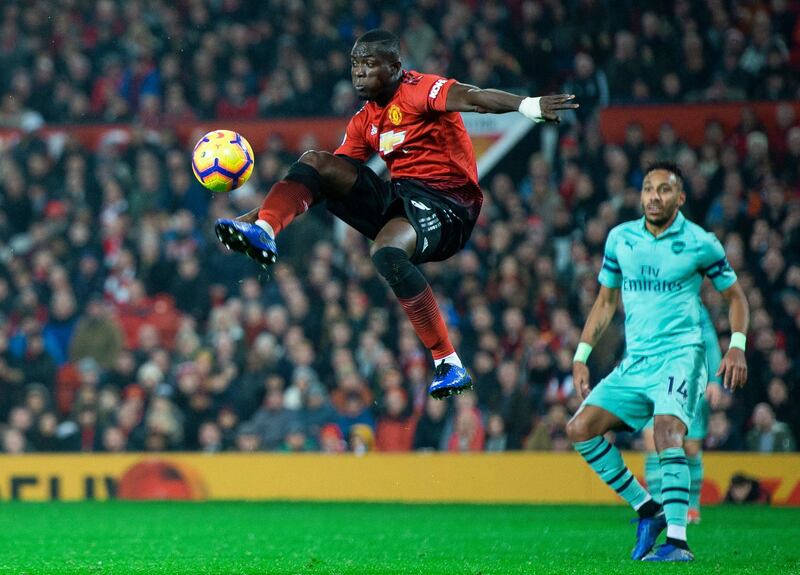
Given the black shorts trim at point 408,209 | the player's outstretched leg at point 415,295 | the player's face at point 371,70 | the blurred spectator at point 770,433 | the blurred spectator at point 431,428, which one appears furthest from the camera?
the blurred spectator at point 431,428

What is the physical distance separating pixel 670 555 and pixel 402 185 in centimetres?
241

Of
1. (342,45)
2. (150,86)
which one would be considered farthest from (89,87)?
(342,45)

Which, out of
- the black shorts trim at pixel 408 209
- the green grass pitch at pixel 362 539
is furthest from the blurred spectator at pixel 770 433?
the black shorts trim at pixel 408 209

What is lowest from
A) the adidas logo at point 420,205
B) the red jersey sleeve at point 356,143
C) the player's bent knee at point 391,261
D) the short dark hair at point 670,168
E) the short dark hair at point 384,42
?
the player's bent knee at point 391,261

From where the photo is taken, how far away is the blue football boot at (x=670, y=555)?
6.89 metres

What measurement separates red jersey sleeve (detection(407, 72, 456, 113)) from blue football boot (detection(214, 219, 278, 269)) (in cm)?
107

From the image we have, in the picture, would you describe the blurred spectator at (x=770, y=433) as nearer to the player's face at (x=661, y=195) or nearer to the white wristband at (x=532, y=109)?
the player's face at (x=661, y=195)

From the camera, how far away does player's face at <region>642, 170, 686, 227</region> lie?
740 centimetres

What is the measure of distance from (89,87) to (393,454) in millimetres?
7419

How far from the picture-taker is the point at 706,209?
1303cm

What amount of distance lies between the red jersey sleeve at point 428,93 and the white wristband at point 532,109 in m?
0.55

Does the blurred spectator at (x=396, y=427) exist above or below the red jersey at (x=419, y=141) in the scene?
below

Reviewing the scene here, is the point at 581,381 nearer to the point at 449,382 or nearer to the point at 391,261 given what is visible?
the point at 449,382

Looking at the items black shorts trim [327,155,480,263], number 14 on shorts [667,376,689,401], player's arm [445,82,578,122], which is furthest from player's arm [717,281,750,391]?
player's arm [445,82,578,122]
